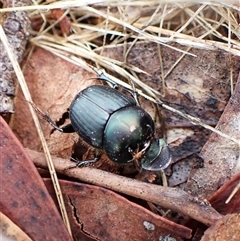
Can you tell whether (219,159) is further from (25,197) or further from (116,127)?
(25,197)

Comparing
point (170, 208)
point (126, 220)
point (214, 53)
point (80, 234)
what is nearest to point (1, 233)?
point (80, 234)

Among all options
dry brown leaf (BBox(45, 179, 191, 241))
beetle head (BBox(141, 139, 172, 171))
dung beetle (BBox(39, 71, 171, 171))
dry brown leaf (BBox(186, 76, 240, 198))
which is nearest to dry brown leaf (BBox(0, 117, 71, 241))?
dry brown leaf (BBox(45, 179, 191, 241))

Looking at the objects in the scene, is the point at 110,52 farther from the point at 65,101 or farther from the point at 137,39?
the point at 65,101

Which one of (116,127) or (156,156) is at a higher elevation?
(116,127)

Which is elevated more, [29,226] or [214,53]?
[214,53]

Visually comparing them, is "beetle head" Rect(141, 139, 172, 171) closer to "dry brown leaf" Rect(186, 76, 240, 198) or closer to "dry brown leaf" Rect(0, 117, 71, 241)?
"dry brown leaf" Rect(186, 76, 240, 198)

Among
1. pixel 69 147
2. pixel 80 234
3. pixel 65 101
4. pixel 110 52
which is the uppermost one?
pixel 110 52

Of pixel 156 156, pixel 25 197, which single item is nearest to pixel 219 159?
pixel 156 156
